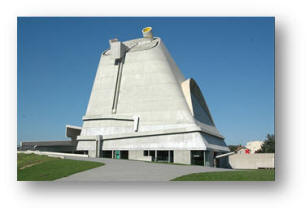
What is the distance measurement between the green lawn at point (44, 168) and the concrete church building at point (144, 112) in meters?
7.02

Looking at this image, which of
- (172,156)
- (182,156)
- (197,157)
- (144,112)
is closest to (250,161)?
(197,157)

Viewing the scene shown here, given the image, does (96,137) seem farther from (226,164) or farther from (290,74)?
(290,74)

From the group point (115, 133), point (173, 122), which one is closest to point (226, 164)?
point (173, 122)

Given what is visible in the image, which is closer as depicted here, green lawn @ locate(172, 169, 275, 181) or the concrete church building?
green lawn @ locate(172, 169, 275, 181)

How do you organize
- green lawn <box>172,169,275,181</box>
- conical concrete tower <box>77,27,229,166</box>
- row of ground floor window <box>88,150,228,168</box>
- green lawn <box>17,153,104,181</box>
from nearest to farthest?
1. green lawn <box>172,169,275,181</box>
2. green lawn <box>17,153,104,181</box>
3. row of ground floor window <box>88,150,228,168</box>
4. conical concrete tower <box>77,27,229,166</box>

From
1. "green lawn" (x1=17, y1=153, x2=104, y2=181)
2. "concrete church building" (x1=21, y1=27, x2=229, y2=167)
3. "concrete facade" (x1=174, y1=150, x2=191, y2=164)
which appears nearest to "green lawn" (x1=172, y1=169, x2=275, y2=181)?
"green lawn" (x1=17, y1=153, x2=104, y2=181)

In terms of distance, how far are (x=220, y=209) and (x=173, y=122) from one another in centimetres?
1197

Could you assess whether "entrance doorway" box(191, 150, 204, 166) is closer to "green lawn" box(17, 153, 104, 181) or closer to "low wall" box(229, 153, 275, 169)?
"low wall" box(229, 153, 275, 169)

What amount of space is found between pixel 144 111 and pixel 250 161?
9387 mm

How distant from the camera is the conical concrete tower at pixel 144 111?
74.3 ft

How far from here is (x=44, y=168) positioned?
50.8 ft

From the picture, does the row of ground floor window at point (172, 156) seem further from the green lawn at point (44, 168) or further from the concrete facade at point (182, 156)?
the green lawn at point (44, 168)

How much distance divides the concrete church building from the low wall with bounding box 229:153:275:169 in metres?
1.06

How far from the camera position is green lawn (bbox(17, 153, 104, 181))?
44.9 ft
